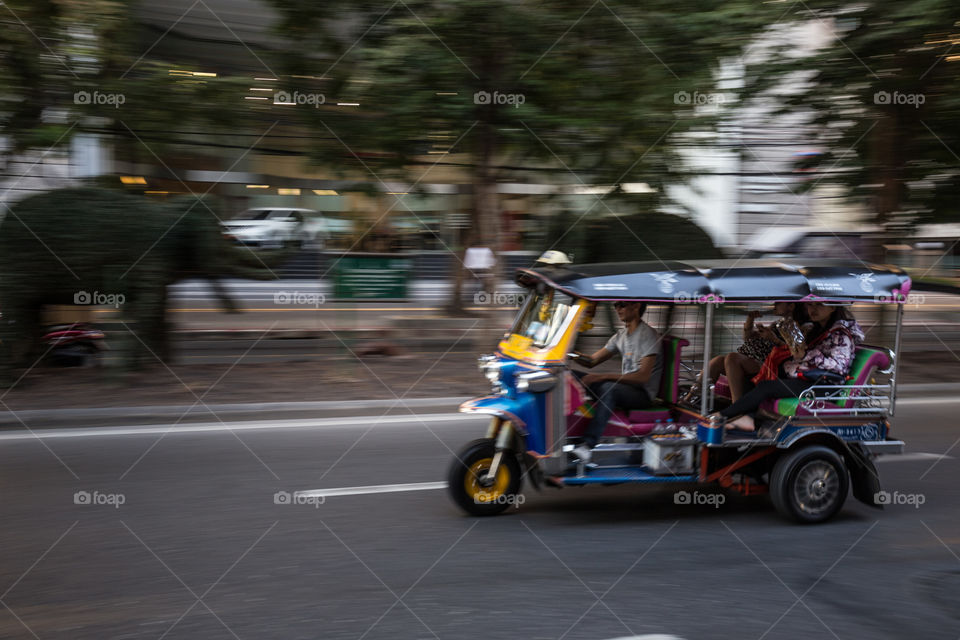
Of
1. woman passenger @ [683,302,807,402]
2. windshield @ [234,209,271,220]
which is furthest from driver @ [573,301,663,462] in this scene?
windshield @ [234,209,271,220]

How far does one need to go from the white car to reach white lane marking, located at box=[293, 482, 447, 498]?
609cm

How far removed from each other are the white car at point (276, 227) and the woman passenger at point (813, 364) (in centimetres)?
798

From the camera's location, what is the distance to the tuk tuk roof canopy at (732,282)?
6.05 metres

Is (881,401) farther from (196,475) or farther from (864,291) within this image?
(196,475)

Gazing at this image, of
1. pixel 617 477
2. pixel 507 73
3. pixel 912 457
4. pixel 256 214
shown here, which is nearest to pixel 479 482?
pixel 617 477

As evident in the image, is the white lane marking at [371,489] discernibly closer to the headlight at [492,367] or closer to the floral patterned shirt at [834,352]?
the headlight at [492,367]

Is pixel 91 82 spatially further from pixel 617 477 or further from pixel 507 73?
pixel 617 477

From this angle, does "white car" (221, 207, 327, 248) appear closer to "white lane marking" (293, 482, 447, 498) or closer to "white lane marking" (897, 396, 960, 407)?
"white lane marking" (293, 482, 447, 498)

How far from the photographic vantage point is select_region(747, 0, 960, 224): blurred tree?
1154cm

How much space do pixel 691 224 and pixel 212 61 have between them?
7.40 m
